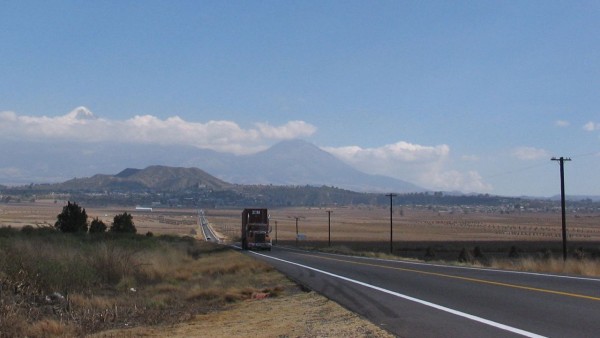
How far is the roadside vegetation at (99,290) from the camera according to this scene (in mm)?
16375

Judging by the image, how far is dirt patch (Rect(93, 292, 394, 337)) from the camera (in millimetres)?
12109

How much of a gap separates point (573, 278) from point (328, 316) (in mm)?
10401

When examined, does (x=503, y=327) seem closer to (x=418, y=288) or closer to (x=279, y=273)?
(x=418, y=288)

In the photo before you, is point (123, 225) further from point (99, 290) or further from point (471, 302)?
point (471, 302)

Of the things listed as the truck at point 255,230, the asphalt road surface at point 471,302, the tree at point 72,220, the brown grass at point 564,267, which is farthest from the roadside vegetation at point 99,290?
the tree at point 72,220

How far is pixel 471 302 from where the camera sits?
1514 centimetres

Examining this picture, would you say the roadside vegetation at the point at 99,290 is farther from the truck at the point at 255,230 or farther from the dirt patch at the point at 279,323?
the truck at the point at 255,230

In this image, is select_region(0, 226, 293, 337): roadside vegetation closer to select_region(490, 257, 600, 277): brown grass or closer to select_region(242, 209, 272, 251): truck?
select_region(490, 257, 600, 277): brown grass

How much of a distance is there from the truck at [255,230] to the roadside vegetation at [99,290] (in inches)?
1085

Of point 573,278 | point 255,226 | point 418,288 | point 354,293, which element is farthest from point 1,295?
point 255,226

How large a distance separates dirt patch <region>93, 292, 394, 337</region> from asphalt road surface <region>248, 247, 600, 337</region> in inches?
15.9

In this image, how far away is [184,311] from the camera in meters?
18.8

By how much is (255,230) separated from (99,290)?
118ft

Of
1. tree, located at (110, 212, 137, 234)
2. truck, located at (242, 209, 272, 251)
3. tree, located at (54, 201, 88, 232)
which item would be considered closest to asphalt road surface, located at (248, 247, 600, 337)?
truck, located at (242, 209, 272, 251)
